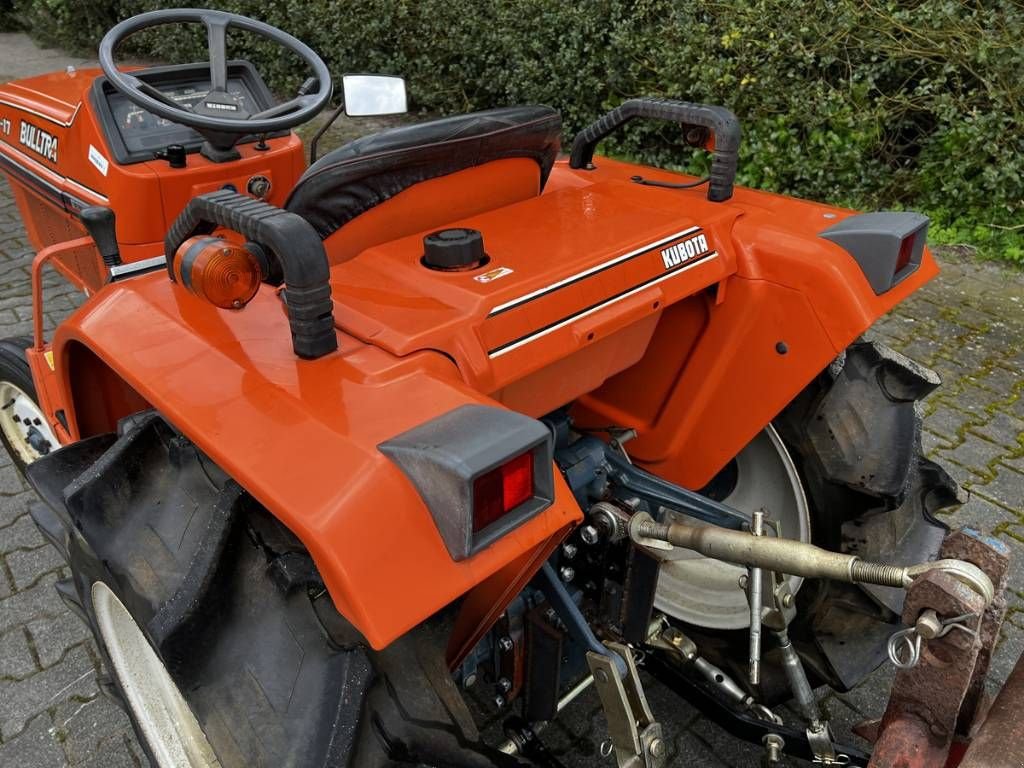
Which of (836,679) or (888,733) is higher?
(888,733)

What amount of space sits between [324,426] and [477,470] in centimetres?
28

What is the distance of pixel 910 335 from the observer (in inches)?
159

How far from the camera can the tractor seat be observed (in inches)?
63.2

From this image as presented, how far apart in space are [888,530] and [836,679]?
0.37m

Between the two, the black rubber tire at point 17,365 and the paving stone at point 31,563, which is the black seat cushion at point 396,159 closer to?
the black rubber tire at point 17,365

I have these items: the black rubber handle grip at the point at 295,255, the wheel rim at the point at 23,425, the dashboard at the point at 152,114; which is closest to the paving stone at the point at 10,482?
the wheel rim at the point at 23,425

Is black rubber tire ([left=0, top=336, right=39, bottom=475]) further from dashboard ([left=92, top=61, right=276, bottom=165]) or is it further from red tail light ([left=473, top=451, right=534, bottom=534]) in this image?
red tail light ([left=473, top=451, right=534, bottom=534])

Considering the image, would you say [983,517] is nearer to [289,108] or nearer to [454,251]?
Result: [454,251]

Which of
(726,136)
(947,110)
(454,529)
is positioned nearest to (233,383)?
(454,529)

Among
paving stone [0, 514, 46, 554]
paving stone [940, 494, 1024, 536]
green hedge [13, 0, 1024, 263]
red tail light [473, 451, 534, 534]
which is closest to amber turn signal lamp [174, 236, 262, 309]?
red tail light [473, 451, 534, 534]

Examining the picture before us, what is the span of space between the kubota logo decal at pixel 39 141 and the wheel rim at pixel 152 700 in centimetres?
209

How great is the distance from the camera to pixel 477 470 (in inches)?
38.7

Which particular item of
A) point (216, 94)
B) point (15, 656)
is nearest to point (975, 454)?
point (216, 94)

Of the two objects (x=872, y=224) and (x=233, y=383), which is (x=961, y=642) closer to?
(x=872, y=224)
